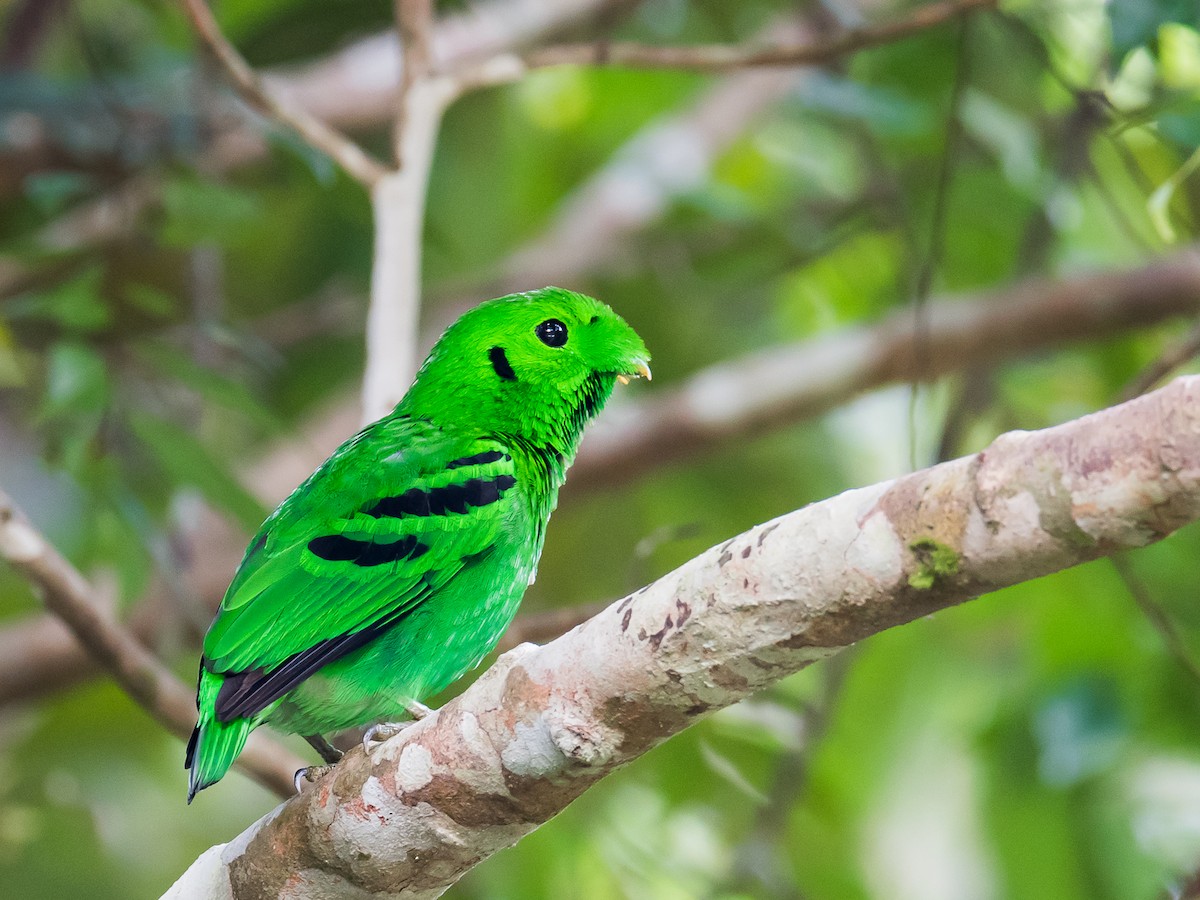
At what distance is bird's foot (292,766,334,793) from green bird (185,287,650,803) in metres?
0.12

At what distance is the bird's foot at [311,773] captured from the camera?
2.49m

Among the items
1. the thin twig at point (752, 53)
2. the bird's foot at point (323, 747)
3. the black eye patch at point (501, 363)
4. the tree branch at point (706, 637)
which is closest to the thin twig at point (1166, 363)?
the thin twig at point (752, 53)

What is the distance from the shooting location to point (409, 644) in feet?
9.36

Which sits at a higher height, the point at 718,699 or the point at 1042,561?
the point at 1042,561

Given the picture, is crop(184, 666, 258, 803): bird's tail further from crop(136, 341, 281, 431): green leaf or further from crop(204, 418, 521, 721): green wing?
crop(136, 341, 281, 431): green leaf

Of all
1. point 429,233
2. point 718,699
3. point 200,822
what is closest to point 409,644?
point 718,699

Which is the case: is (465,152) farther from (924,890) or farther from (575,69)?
(924,890)

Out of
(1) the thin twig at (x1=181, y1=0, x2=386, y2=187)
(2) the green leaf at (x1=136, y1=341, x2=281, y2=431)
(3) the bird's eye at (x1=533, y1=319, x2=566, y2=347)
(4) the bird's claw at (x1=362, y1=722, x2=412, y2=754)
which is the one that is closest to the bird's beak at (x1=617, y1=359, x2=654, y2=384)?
(3) the bird's eye at (x1=533, y1=319, x2=566, y2=347)

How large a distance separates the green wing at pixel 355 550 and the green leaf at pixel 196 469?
877mm

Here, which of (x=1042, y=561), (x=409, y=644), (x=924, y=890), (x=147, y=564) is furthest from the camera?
(x=924, y=890)

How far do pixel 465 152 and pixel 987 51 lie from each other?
7.91 ft

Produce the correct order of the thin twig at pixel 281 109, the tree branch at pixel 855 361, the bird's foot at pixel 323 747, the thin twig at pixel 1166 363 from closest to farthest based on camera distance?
1. the bird's foot at pixel 323 747
2. the thin twig at pixel 1166 363
3. the thin twig at pixel 281 109
4. the tree branch at pixel 855 361

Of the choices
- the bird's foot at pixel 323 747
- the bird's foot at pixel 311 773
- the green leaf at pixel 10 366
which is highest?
the green leaf at pixel 10 366

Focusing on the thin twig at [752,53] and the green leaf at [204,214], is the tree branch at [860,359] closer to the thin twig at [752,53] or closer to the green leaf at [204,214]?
the thin twig at [752,53]
